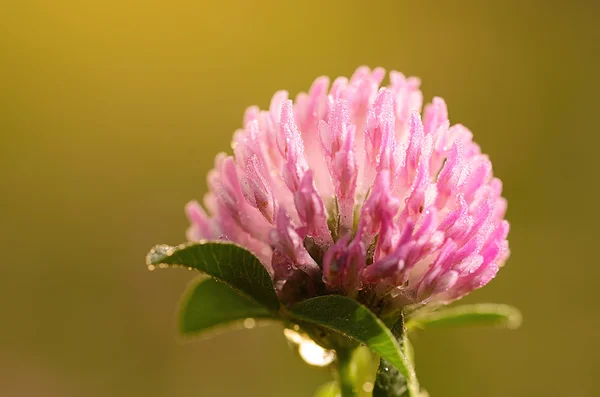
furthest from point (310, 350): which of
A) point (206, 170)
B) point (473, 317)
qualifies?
point (206, 170)

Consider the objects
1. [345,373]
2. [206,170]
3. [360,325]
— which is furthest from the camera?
[206,170]

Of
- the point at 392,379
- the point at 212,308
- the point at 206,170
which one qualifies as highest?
the point at 206,170

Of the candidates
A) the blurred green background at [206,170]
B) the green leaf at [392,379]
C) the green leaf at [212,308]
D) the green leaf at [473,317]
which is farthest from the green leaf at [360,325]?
the blurred green background at [206,170]

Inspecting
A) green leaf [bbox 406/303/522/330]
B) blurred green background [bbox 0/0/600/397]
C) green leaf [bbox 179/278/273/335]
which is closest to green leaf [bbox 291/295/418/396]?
green leaf [bbox 179/278/273/335]

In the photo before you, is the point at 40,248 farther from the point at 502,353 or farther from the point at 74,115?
the point at 502,353

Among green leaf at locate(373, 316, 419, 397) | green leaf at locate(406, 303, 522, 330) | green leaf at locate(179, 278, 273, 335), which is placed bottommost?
green leaf at locate(373, 316, 419, 397)

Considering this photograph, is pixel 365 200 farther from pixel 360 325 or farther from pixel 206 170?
pixel 206 170

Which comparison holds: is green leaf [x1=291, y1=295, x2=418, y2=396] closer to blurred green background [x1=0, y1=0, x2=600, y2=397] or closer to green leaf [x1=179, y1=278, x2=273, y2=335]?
green leaf [x1=179, y1=278, x2=273, y2=335]
